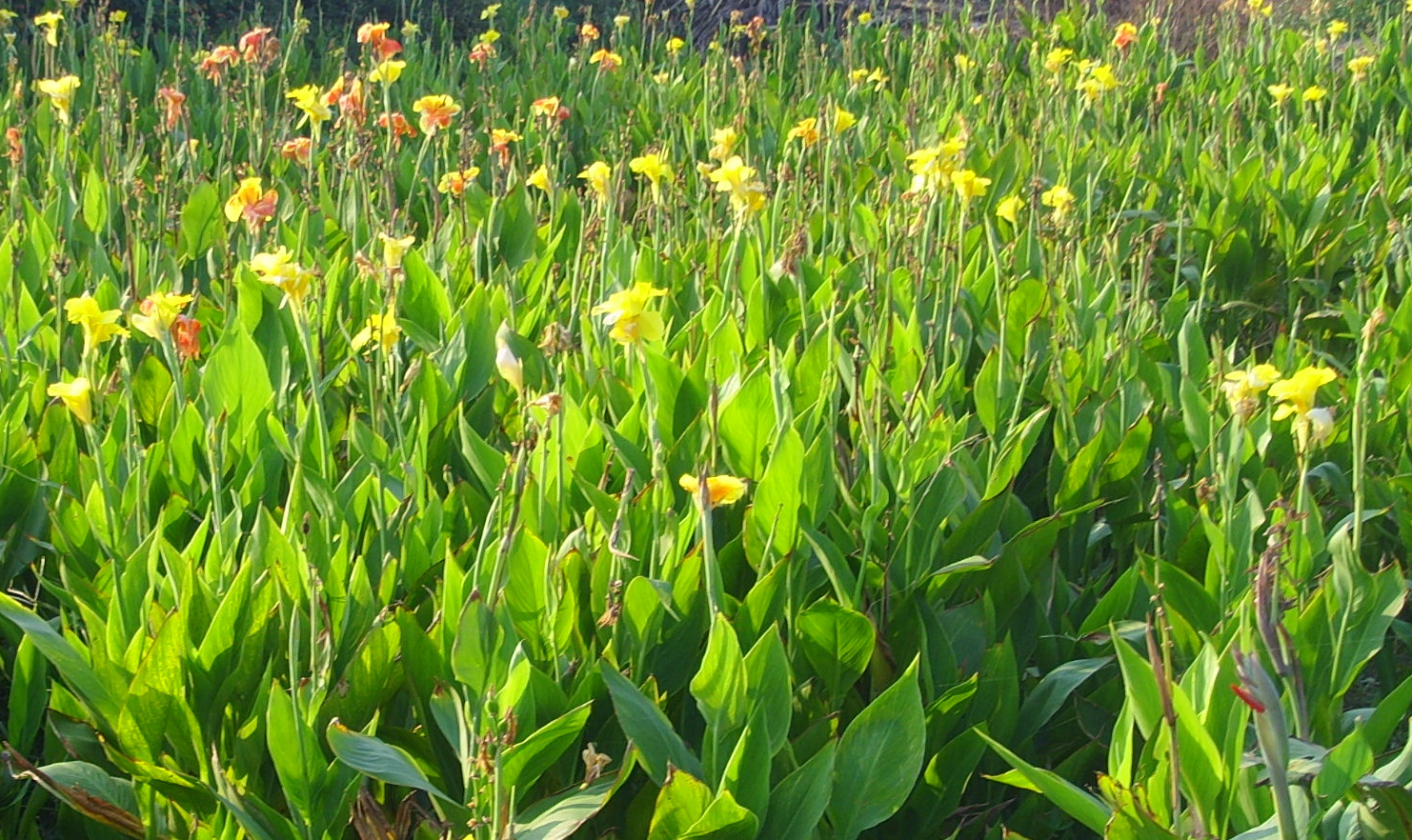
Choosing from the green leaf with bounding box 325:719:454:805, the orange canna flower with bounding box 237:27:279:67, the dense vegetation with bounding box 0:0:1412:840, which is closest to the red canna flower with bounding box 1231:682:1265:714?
the dense vegetation with bounding box 0:0:1412:840

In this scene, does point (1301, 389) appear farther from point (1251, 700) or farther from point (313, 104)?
point (313, 104)

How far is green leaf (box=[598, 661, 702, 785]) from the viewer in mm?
1231

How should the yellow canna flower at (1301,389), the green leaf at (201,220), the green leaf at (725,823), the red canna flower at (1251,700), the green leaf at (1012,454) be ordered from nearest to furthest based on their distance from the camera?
the red canna flower at (1251,700) → the green leaf at (725,823) → the yellow canna flower at (1301,389) → the green leaf at (1012,454) → the green leaf at (201,220)

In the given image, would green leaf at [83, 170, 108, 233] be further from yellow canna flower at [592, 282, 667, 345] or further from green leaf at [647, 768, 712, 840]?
green leaf at [647, 768, 712, 840]

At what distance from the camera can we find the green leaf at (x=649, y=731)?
123 centimetres

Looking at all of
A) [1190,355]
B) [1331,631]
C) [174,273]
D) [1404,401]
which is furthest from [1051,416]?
[174,273]

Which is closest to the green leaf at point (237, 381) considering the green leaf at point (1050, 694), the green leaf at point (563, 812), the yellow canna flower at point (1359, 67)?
the green leaf at point (563, 812)

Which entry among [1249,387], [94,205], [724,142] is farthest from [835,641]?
[94,205]

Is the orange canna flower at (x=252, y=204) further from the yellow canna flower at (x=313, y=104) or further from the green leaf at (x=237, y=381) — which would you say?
the yellow canna flower at (x=313, y=104)

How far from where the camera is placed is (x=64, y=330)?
2.23 metres

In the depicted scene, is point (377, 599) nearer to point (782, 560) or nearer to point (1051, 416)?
point (782, 560)

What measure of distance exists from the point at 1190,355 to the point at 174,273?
1.78 meters

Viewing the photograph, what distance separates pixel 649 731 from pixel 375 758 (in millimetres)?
243

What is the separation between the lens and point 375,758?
1182 mm
